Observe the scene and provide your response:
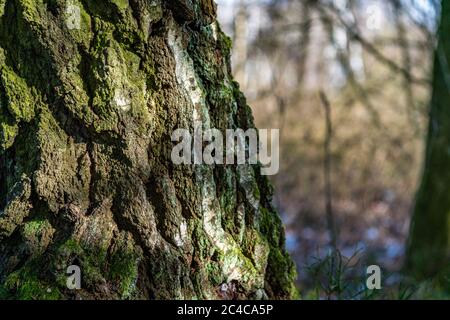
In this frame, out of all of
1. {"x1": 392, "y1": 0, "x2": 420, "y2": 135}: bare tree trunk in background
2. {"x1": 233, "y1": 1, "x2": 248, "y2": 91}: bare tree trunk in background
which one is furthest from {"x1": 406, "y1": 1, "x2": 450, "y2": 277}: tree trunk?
{"x1": 233, "y1": 1, "x2": 248, "y2": 91}: bare tree trunk in background

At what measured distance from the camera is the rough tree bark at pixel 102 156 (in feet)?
6.05

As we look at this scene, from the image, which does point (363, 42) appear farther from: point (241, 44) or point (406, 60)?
point (241, 44)

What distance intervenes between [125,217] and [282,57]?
24.8 ft

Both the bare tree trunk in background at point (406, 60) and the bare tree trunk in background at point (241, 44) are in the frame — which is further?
the bare tree trunk in background at point (241, 44)

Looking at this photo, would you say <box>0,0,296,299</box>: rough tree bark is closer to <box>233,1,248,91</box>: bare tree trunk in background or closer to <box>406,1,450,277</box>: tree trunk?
<box>406,1,450,277</box>: tree trunk

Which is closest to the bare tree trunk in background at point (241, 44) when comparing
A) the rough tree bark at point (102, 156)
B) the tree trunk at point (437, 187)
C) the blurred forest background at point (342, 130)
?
the blurred forest background at point (342, 130)

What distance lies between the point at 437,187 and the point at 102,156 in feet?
13.2

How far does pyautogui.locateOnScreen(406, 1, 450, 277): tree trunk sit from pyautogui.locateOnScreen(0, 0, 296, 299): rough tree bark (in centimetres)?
366

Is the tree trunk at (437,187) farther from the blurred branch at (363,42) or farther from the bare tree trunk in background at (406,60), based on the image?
the bare tree trunk in background at (406,60)

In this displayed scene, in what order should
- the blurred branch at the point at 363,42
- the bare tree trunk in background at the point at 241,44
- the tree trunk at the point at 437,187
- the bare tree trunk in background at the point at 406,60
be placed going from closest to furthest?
the tree trunk at the point at 437,187 < the blurred branch at the point at 363,42 < the bare tree trunk in background at the point at 406,60 < the bare tree trunk in background at the point at 241,44

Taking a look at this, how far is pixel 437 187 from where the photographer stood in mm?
5121

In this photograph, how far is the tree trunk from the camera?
506 cm

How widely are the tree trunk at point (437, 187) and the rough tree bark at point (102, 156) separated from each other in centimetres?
366

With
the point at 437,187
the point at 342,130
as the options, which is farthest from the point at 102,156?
the point at 342,130
